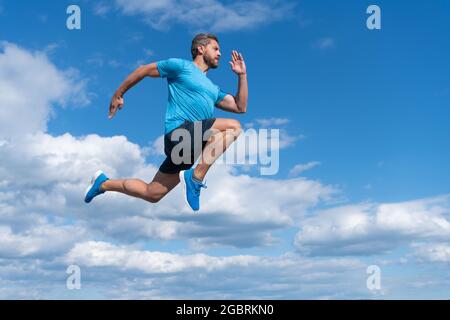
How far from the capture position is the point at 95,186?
9320 millimetres

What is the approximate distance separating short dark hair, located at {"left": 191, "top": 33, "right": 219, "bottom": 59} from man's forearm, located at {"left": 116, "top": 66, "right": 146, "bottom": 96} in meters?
0.83

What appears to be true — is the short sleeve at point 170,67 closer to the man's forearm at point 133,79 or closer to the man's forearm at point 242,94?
the man's forearm at point 133,79

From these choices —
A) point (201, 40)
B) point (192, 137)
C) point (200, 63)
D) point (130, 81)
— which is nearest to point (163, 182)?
point (192, 137)

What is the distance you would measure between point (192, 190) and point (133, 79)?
75.1 inches

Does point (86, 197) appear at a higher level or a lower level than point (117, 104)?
lower

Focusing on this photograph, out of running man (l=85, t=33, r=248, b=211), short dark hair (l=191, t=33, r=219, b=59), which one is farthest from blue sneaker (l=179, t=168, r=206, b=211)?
short dark hair (l=191, t=33, r=219, b=59)

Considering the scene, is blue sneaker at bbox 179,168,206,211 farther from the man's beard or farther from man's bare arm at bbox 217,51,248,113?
the man's beard

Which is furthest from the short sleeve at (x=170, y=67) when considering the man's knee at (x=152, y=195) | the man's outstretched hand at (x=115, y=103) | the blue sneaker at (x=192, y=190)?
the man's knee at (x=152, y=195)

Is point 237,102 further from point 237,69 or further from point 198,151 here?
point 198,151

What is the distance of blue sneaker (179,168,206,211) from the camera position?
7.84 metres

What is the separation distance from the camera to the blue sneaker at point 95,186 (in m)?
9.32
